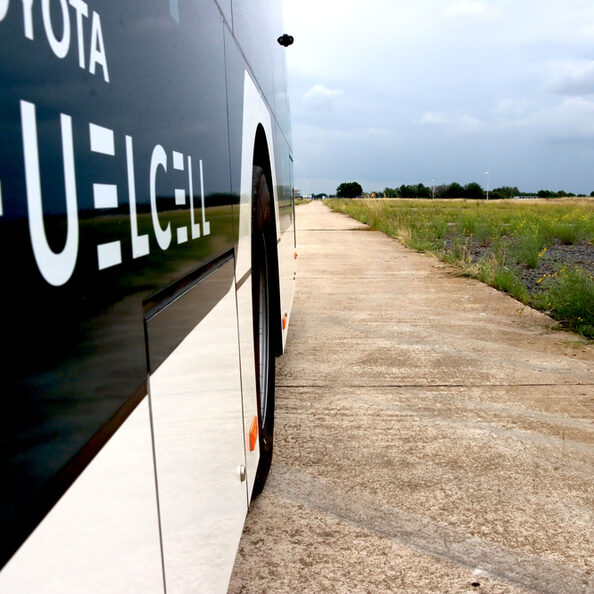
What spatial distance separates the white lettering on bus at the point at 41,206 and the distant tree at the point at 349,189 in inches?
5435

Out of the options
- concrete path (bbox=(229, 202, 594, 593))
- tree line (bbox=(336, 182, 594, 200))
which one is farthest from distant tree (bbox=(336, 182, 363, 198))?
concrete path (bbox=(229, 202, 594, 593))

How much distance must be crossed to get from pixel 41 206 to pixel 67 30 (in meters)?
0.28

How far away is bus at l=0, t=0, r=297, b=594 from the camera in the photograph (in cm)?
78

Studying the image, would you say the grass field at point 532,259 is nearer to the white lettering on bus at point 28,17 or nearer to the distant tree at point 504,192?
the white lettering on bus at point 28,17

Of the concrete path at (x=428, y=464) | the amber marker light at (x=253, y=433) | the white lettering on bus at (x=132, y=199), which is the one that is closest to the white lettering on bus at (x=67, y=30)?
the white lettering on bus at (x=132, y=199)

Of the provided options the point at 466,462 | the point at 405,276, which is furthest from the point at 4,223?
the point at 405,276

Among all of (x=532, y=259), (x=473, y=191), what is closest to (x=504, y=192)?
(x=473, y=191)

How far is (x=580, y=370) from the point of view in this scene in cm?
550

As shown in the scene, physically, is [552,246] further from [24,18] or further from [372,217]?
[24,18]

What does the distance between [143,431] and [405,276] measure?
33.2ft

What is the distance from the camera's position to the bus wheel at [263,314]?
315 cm

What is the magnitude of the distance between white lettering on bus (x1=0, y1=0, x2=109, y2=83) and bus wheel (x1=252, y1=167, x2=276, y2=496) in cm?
200

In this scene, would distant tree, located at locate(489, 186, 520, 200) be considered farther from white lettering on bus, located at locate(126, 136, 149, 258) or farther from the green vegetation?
white lettering on bus, located at locate(126, 136, 149, 258)

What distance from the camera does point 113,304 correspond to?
1.07 m
